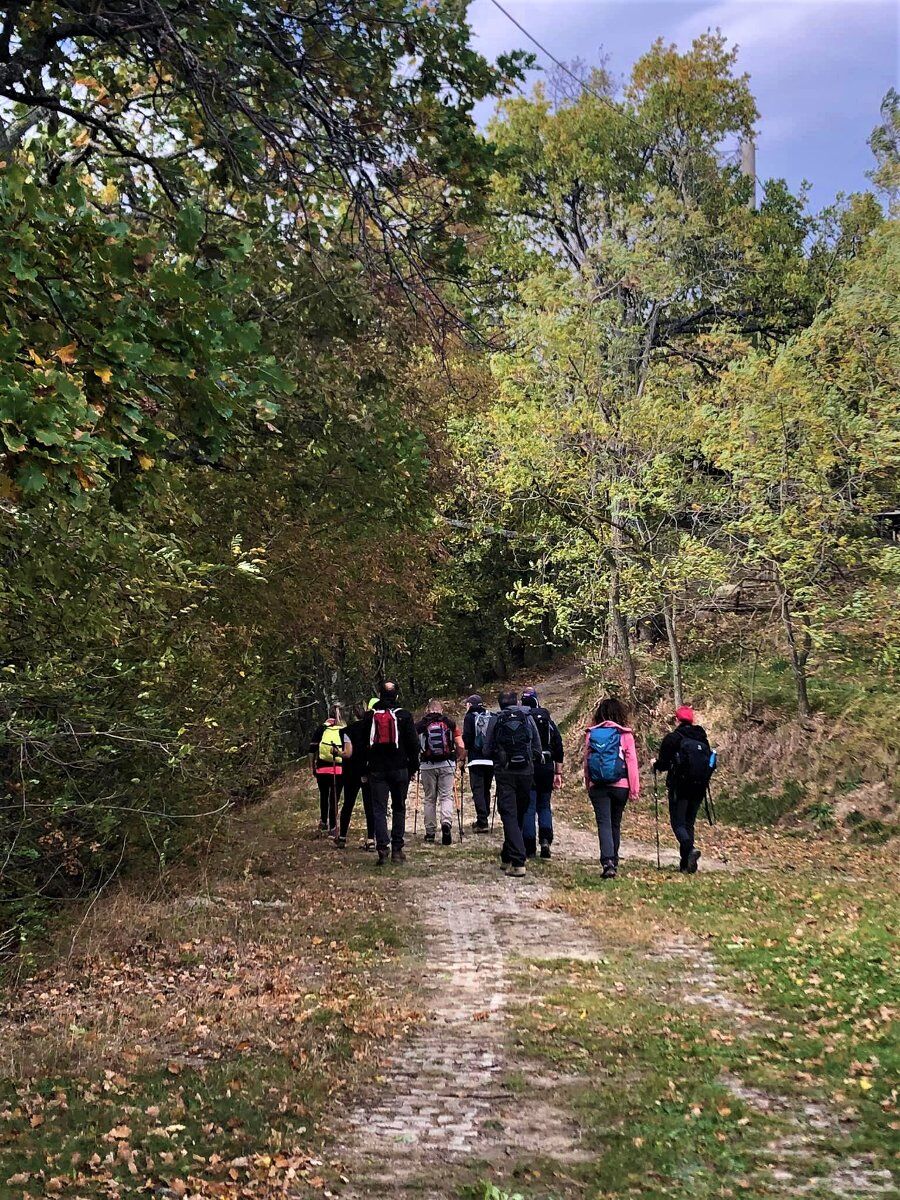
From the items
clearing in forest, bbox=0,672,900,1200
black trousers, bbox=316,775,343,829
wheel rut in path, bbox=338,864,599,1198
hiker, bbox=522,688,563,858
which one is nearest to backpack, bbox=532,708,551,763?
hiker, bbox=522,688,563,858

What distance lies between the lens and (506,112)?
28172 millimetres

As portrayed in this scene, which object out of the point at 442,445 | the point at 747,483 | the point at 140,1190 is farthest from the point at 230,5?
the point at 442,445

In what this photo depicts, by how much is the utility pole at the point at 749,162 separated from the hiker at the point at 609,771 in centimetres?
2324

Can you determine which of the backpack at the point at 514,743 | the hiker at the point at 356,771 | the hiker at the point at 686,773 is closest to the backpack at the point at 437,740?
the hiker at the point at 356,771

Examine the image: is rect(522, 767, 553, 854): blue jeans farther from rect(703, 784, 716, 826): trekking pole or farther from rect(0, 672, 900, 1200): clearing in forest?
rect(703, 784, 716, 826): trekking pole

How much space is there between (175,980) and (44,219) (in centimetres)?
621

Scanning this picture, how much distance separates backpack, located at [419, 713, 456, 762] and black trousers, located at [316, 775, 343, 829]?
7.56 feet

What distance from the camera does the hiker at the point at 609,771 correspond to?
1168 centimetres

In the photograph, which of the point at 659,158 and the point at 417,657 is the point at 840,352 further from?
the point at 417,657

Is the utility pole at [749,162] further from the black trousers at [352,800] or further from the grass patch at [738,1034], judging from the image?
the grass patch at [738,1034]

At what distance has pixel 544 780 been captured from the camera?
500 inches

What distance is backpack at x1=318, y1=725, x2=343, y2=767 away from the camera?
590 inches

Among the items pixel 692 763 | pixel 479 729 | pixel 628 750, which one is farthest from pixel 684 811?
pixel 479 729

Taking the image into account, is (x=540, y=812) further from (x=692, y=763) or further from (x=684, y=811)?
(x=692, y=763)
